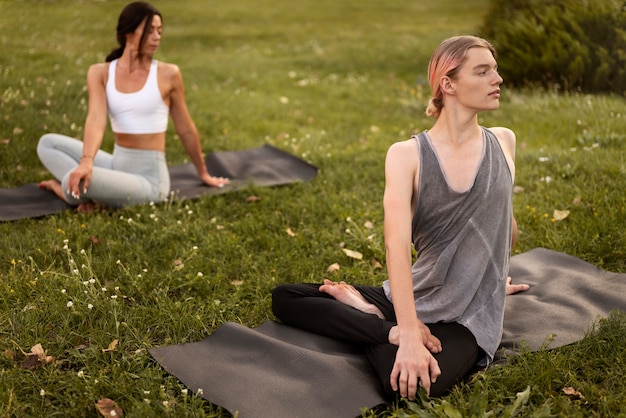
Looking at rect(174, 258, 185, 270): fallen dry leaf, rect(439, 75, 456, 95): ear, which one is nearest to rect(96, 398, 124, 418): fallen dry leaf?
rect(174, 258, 185, 270): fallen dry leaf

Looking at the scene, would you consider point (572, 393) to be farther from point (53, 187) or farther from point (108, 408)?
point (53, 187)

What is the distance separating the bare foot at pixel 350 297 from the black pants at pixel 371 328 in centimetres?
3

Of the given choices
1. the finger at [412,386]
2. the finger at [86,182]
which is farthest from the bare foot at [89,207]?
the finger at [412,386]

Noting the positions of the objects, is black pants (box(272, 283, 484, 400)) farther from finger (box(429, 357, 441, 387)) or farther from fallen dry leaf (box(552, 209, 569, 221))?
fallen dry leaf (box(552, 209, 569, 221))

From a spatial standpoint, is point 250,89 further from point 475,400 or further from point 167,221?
point 475,400

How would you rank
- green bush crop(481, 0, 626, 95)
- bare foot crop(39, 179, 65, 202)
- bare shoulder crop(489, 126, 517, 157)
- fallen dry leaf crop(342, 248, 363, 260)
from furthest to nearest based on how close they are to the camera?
1. green bush crop(481, 0, 626, 95)
2. bare foot crop(39, 179, 65, 202)
3. fallen dry leaf crop(342, 248, 363, 260)
4. bare shoulder crop(489, 126, 517, 157)

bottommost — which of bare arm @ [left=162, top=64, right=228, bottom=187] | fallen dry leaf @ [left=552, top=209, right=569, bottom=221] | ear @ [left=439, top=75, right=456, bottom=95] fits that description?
fallen dry leaf @ [left=552, top=209, right=569, bottom=221]

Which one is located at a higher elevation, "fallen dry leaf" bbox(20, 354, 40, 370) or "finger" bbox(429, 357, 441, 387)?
"finger" bbox(429, 357, 441, 387)

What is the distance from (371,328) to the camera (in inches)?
140

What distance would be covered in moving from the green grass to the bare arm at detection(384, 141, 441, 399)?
6.1 inches

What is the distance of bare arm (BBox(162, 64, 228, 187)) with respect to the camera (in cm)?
629

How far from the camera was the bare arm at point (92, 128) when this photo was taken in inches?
216

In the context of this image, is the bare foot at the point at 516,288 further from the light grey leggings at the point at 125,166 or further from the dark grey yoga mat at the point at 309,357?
the light grey leggings at the point at 125,166

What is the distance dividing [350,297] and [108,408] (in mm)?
1430
